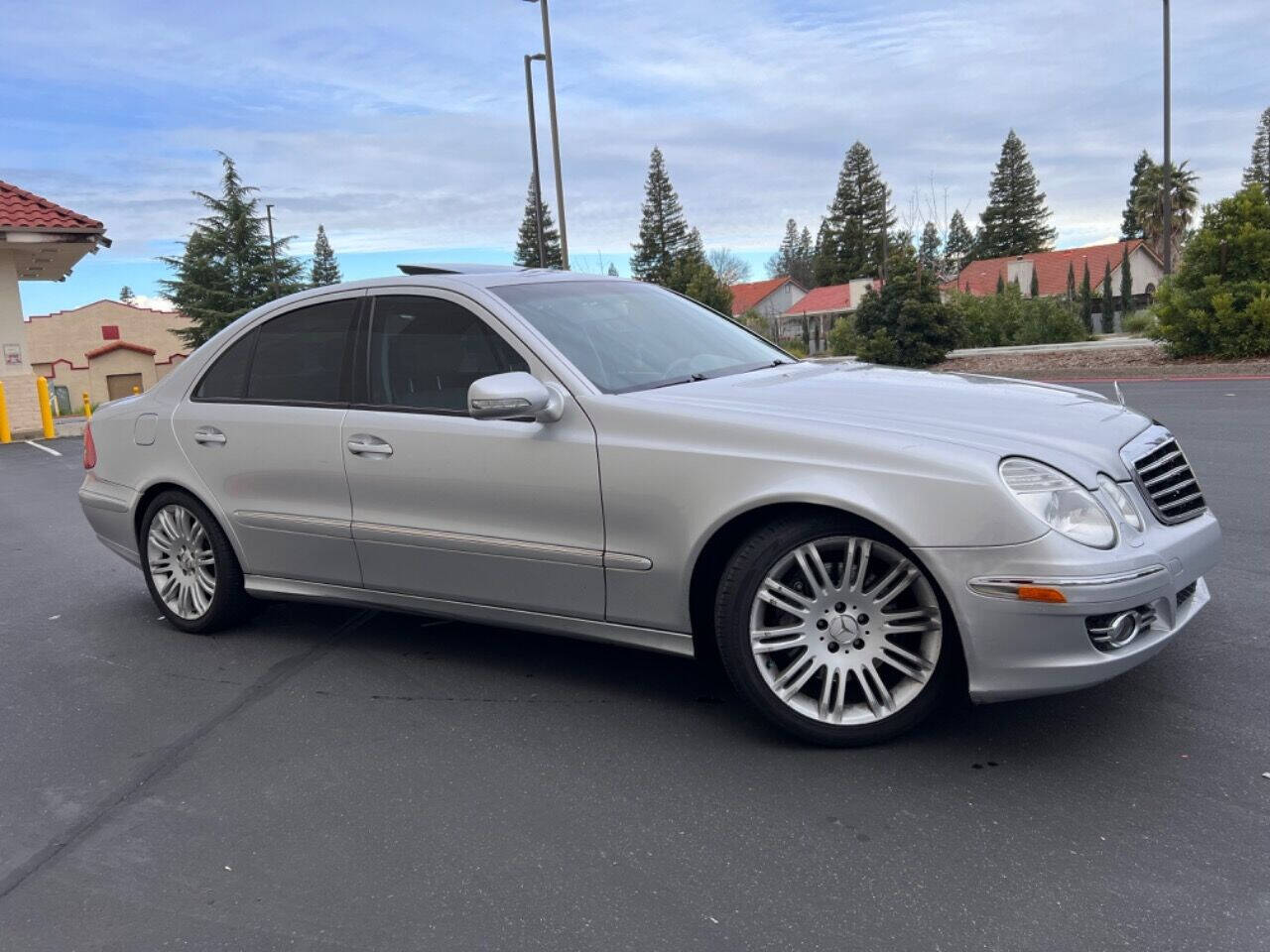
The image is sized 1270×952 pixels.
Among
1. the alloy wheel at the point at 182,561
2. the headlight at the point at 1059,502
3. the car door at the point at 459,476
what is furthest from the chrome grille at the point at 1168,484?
the alloy wheel at the point at 182,561

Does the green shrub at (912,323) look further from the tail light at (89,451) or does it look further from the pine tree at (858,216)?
the pine tree at (858,216)

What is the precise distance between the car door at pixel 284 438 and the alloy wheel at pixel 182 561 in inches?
11.7

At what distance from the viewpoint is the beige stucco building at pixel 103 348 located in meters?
57.8

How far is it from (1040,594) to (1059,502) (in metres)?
0.29

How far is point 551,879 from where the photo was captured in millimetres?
2900

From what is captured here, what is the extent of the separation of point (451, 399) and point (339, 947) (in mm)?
2198

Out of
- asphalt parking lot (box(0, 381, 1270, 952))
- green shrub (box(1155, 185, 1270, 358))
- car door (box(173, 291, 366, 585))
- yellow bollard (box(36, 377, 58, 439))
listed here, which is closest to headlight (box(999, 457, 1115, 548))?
asphalt parking lot (box(0, 381, 1270, 952))

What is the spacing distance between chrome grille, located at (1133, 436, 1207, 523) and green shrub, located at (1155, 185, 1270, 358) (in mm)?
17787

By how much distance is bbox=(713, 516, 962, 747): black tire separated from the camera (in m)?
3.39

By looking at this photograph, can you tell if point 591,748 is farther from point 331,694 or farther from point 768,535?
point 331,694

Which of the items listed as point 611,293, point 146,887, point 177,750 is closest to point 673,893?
point 146,887

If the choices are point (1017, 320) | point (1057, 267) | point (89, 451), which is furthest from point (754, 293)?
→ point (89, 451)

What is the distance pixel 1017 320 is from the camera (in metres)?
30.2

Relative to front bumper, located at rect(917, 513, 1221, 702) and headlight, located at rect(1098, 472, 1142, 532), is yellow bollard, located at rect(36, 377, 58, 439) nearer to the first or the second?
front bumper, located at rect(917, 513, 1221, 702)
